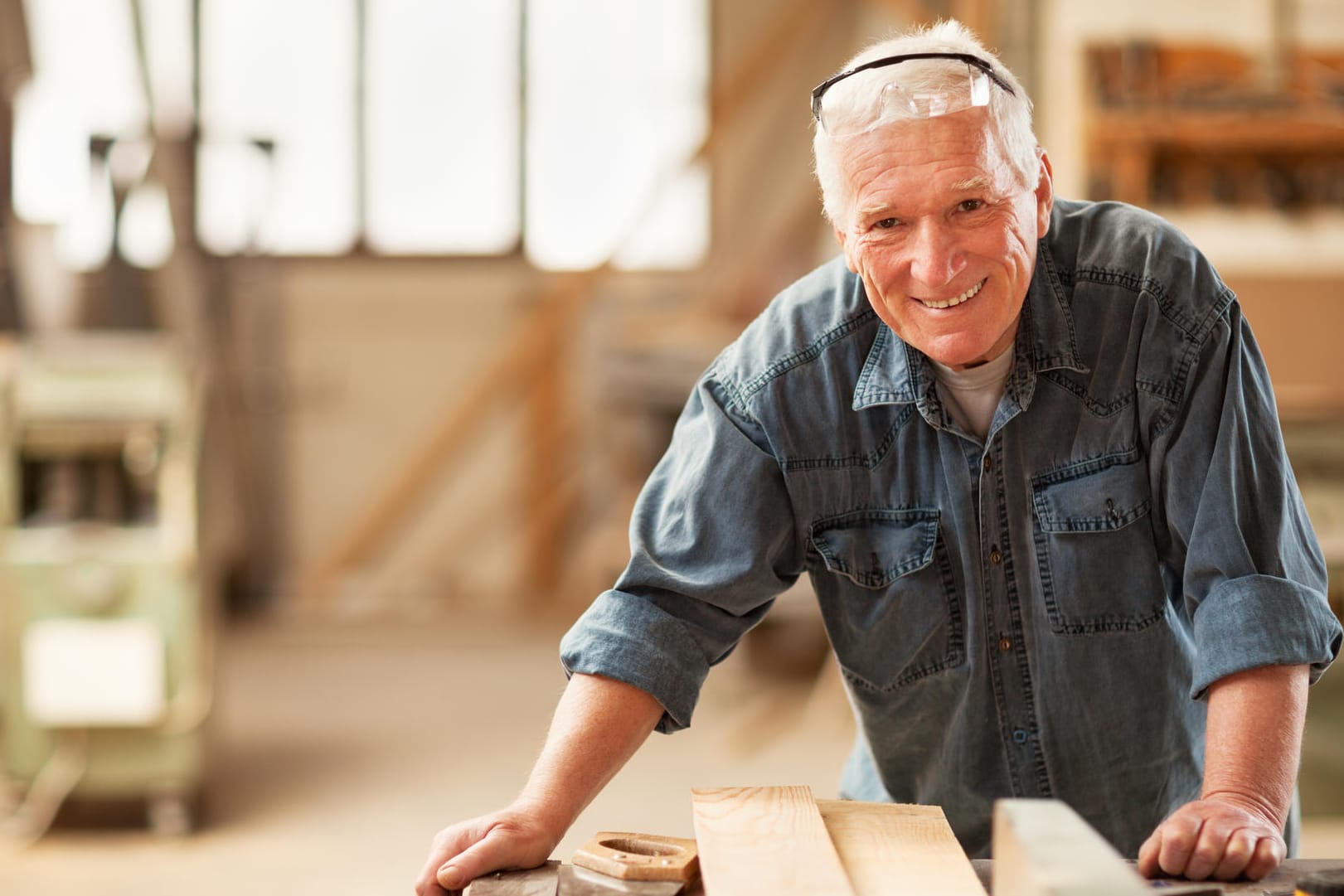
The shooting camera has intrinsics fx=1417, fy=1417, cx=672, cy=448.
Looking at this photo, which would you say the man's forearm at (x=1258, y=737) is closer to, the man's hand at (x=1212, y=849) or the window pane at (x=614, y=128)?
the man's hand at (x=1212, y=849)

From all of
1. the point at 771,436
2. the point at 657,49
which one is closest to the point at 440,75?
the point at 657,49

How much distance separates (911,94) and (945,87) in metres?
0.03

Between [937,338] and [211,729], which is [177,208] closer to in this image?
[211,729]

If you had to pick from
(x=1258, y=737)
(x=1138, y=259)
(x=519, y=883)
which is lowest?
(x=519, y=883)

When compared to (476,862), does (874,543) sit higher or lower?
higher

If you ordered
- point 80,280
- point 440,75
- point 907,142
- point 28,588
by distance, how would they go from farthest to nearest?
point 440,75, point 80,280, point 28,588, point 907,142

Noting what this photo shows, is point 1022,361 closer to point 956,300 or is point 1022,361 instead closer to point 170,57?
point 956,300

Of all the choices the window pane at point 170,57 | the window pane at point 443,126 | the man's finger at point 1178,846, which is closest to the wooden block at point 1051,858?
the man's finger at point 1178,846

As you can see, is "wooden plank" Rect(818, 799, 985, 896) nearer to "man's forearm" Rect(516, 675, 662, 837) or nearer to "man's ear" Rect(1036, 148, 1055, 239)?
"man's forearm" Rect(516, 675, 662, 837)

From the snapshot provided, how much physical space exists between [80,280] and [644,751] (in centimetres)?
261

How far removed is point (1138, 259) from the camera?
144 cm

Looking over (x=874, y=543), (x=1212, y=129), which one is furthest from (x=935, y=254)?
(x=1212, y=129)

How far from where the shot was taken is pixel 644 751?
15.0 ft

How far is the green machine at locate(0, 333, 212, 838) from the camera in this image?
3.80 metres
